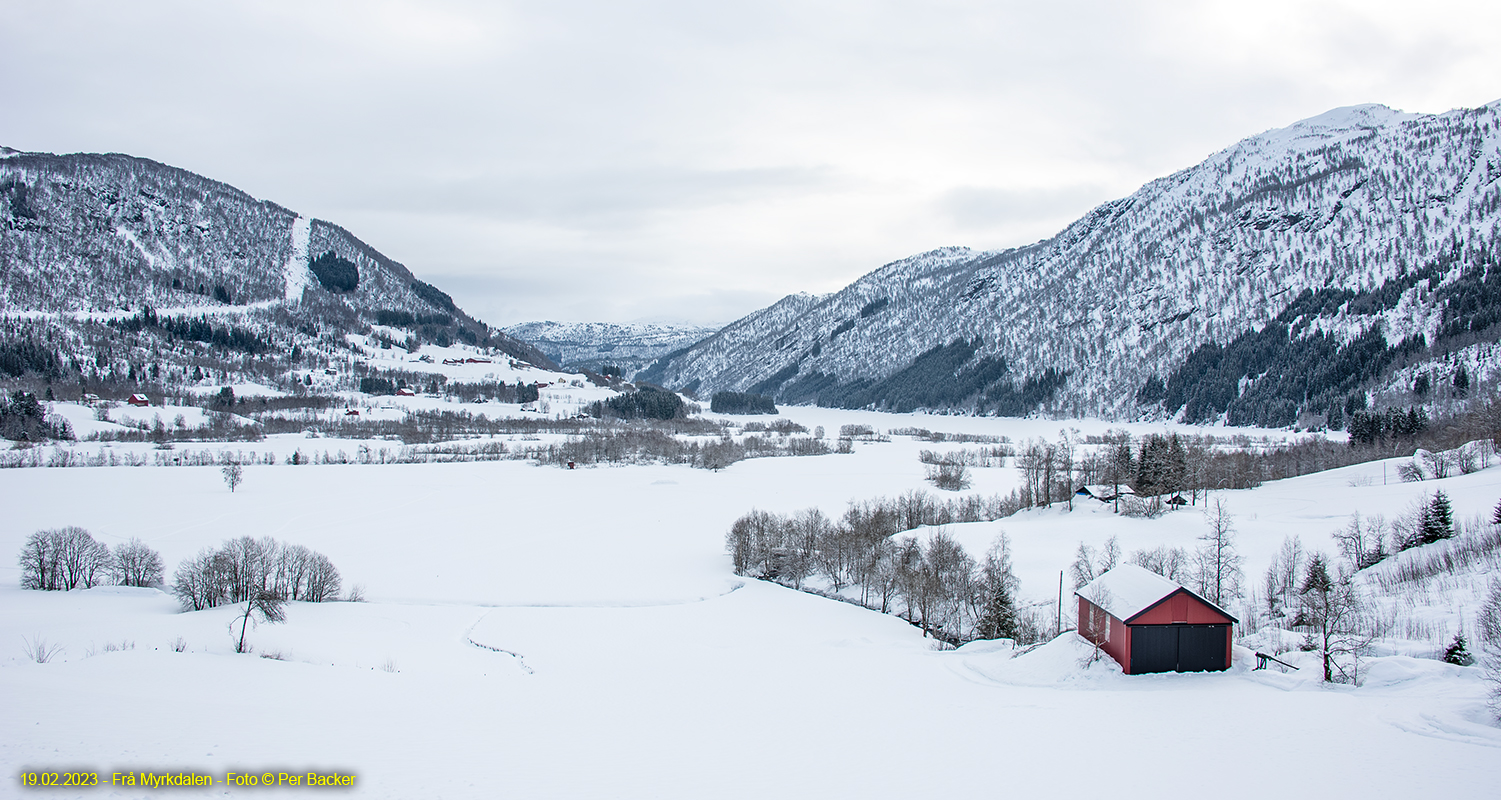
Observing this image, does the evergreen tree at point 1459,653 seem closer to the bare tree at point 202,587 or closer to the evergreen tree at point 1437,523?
the evergreen tree at point 1437,523

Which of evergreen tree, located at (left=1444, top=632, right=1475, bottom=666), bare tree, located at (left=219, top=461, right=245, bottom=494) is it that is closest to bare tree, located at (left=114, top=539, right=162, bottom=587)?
bare tree, located at (left=219, top=461, right=245, bottom=494)

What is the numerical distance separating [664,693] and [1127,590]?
19.2 metres

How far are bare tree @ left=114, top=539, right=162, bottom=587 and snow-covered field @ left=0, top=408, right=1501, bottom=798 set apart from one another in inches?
112

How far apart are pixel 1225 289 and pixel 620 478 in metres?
172

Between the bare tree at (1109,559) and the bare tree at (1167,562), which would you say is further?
the bare tree at (1109,559)

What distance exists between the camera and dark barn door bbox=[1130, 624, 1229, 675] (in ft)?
90.3

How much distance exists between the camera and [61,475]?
83812 millimetres

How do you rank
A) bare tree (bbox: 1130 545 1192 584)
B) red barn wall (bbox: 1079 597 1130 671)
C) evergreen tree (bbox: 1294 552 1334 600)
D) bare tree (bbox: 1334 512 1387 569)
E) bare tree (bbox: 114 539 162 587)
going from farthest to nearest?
1. bare tree (bbox: 114 539 162 587)
2. bare tree (bbox: 1334 512 1387 569)
3. bare tree (bbox: 1130 545 1192 584)
4. evergreen tree (bbox: 1294 552 1334 600)
5. red barn wall (bbox: 1079 597 1130 671)

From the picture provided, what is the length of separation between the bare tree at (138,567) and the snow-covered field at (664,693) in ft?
9.35

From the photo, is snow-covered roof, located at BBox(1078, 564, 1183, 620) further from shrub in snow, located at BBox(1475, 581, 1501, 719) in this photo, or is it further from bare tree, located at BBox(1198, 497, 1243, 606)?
bare tree, located at BBox(1198, 497, 1243, 606)

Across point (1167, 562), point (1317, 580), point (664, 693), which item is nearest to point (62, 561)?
point (664, 693)

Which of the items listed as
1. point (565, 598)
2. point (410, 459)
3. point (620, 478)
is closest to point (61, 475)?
point (410, 459)

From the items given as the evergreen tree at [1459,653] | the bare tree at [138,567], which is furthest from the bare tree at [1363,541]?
the bare tree at [138,567]

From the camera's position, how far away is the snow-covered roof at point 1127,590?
2758cm
